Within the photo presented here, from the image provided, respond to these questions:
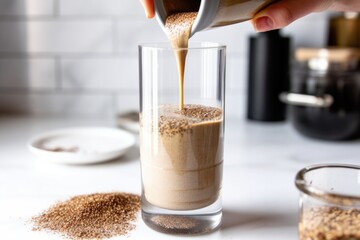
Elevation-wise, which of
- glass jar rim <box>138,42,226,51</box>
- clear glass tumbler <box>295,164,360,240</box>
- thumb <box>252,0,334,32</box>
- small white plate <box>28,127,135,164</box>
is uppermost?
thumb <box>252,0,334,32</box>

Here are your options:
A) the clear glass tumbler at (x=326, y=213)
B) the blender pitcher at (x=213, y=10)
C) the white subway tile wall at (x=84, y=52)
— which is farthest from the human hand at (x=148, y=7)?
the white subway tile wall at (x=84, y=52)

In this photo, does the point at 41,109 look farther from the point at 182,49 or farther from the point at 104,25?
the point at 182,49

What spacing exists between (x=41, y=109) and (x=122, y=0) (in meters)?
0.38

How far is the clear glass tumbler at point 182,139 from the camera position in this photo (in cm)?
73

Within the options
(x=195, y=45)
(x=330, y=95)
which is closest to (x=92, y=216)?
(x=195, y=45)

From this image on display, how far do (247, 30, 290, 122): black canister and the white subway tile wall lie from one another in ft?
0.21

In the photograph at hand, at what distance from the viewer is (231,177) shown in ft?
3.28

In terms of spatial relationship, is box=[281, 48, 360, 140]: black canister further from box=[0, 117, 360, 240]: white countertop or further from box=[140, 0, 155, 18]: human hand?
box=[140, 0, 155, 18]: human hand

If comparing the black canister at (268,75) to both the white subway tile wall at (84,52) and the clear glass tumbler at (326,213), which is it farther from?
the clear glass tumbler at (326,213)

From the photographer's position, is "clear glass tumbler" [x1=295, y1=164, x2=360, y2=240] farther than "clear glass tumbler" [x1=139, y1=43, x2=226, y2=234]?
No

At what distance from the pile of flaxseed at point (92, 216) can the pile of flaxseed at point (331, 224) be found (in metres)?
0.26

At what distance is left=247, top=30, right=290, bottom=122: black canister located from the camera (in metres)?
1.37

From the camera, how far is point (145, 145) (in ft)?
2.48

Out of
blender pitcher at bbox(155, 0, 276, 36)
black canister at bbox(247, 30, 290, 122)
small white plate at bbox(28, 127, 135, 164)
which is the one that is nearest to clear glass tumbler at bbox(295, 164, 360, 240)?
blender pitcher at bbox(155, 0, 276, 36)
